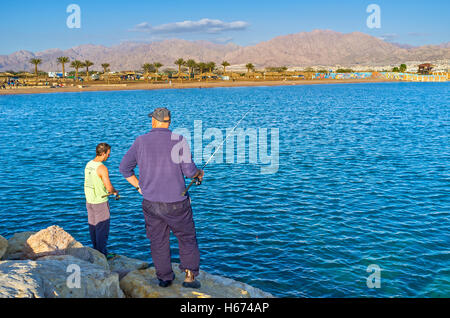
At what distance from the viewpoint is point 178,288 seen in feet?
20.4

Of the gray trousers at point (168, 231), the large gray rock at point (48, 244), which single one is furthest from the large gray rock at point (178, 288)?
the large gray rock at point (48, 244)

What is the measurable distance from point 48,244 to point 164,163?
11.6 feet

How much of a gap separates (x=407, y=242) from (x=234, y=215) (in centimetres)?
543

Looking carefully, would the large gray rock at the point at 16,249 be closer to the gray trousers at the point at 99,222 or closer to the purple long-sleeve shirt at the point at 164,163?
the gray trousers at the point at 99,222

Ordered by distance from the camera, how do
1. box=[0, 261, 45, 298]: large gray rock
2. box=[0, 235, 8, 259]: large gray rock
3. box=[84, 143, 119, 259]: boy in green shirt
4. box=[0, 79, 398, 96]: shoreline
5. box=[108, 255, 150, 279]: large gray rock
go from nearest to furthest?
1. box=[0, 261, 45, 298]: large gray rock
2. box=[0, 235, 8, 259]: large gray rock
3. box=[84, 143, 119, 259]: boy in green shirt
4. box=[108, 255, 150, 279]: large gray rock
5. box=[0, 79, 398, 96]: shoreline

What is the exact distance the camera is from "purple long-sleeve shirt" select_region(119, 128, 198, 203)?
5746 millimetres

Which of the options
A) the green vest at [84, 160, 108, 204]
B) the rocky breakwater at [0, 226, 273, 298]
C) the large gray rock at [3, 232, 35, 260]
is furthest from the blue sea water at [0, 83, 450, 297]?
the large gray rock at [3, 232, 35, 260]

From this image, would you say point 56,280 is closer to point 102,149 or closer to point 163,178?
point 163,178

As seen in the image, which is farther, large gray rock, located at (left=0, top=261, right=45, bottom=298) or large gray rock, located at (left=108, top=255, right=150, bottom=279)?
large gray rock, located at (left=108, top=255, right=150, bottom=279)

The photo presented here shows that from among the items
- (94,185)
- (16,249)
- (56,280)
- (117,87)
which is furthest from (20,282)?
(117,87)

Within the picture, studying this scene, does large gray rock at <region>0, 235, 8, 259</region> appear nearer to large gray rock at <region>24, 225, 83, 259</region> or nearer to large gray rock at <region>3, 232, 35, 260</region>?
large gray rock at <region>3, 232, 35, 260</region>
